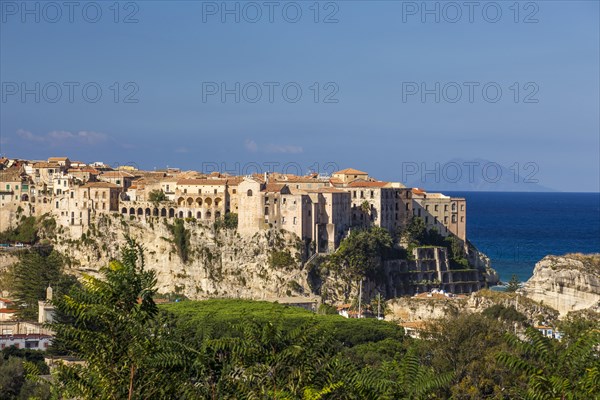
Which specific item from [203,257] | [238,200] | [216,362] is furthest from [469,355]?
[203,257]

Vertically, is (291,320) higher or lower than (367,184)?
lower

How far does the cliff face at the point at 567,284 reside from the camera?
2402 inches

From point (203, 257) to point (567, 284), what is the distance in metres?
25.5

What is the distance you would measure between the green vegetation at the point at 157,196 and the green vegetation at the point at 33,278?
24.5 feet

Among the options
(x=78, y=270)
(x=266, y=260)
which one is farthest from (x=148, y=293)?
(x=78, y=270)

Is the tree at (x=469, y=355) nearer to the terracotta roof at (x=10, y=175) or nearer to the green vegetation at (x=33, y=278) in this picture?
the green vegetation at (x=33, y=278)

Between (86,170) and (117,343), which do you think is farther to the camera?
(86,170)

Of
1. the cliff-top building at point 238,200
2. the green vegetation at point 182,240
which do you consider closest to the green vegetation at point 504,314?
the cliff-top building at point 238,200

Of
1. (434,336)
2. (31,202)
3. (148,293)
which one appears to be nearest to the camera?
(148,293)

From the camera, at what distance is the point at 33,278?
7212 cm

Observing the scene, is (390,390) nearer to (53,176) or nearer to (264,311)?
(264,311)

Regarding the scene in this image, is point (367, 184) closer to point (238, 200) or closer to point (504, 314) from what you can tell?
point (238, 200)

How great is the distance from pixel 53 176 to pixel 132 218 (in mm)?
11751

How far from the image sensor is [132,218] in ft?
266
